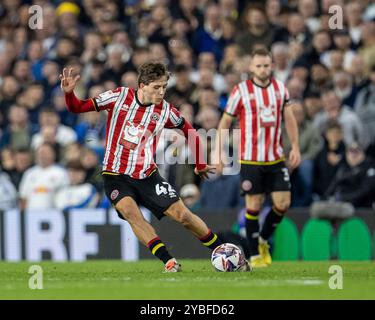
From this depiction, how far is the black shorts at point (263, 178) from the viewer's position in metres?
12.5

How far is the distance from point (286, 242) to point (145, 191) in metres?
4.32

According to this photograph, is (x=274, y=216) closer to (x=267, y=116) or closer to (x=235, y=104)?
(x=267, y=116)

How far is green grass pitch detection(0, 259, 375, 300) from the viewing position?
8734 millimetres

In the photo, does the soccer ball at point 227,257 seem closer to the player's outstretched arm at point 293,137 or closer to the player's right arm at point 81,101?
the player's right arm at point 81,101

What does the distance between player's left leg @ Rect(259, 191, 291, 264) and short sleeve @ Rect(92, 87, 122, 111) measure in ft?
8.72

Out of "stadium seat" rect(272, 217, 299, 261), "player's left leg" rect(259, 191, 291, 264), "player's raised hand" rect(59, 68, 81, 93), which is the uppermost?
"player's raised hand" rect(59, 68, 81, 93)

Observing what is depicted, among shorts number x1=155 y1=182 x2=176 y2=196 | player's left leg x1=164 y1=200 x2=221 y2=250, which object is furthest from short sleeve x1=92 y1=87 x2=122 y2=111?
player's left leg x1=164 y1=200 x2=221 y2=250

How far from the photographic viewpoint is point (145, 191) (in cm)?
1070

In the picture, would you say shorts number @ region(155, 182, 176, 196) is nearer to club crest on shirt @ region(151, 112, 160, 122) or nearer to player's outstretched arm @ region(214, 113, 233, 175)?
club crest on shirt @ region(151, 112, 160, 122)

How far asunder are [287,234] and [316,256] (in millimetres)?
471

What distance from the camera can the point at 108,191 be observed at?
35.2 ft

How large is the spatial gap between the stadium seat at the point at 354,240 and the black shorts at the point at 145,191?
14.1 feet
